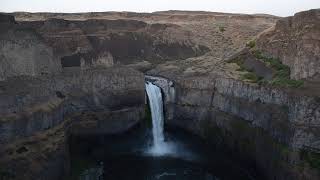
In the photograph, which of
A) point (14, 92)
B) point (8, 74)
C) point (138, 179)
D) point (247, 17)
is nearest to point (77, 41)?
point (8, 74)

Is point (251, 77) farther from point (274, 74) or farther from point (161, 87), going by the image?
point (161, 87)

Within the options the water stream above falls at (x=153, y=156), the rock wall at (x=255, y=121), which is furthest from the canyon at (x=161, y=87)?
the water stream above falls at (x=153, y=156)

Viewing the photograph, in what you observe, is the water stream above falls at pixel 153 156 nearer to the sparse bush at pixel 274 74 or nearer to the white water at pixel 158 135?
the white water at pixel 158 135

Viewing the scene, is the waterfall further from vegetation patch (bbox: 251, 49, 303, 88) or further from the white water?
vegetation patch (bbox: 251, 49, 303, 88)

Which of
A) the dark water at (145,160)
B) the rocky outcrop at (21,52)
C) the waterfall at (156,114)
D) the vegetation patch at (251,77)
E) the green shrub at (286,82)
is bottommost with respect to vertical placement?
the dark water at (145,160)

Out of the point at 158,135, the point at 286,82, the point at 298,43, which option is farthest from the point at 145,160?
the point at 298,43

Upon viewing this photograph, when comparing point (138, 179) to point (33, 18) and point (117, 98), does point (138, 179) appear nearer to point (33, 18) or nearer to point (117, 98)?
point (117, 98)
